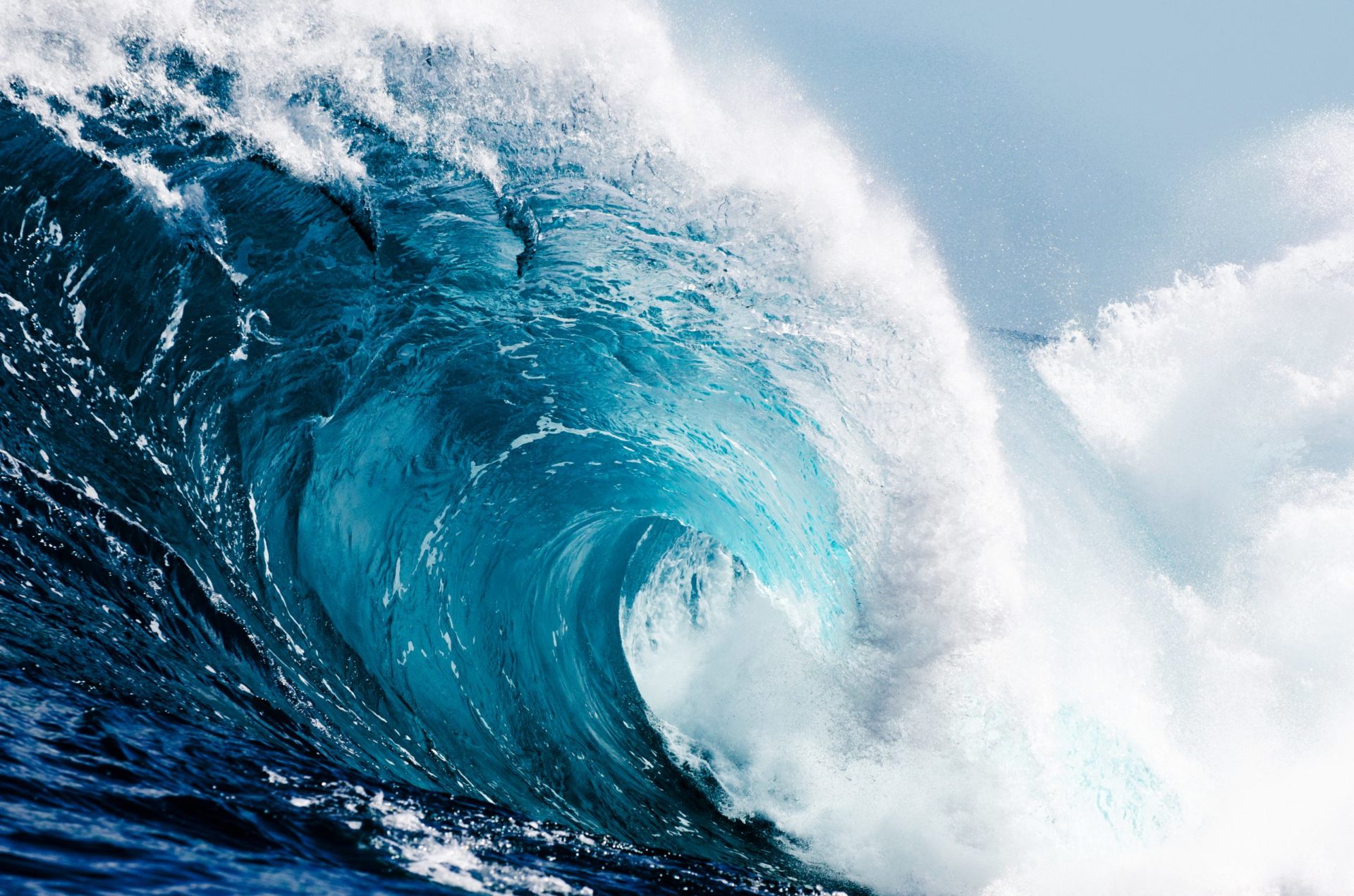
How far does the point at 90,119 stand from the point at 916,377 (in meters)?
6.20

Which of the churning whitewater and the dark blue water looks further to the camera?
the churning whitewater

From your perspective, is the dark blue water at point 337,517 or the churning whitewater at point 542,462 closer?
the dark blue water at point 337,517

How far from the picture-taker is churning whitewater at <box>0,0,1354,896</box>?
195 inches

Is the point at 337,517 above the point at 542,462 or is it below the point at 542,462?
below

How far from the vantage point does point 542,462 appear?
7.92 meters

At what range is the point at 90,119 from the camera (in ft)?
19.0

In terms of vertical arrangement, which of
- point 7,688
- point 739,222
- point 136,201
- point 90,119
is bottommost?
point 7,688

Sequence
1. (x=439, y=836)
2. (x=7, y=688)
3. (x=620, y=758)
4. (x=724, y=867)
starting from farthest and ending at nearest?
(x=620, y=758), (x=724, y=867), (x=439, y=836), (x=7, y=688)

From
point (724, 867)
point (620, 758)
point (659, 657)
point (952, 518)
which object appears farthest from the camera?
point (659, 657)

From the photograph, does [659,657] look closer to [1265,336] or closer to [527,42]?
[527,42]

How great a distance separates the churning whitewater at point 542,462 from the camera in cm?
496

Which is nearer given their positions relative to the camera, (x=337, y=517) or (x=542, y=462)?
(x=337, y=517)

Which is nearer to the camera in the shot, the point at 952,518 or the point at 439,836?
the point at 439,836

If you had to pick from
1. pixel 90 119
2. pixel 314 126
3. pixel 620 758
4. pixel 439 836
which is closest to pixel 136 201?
pixel 90 119
